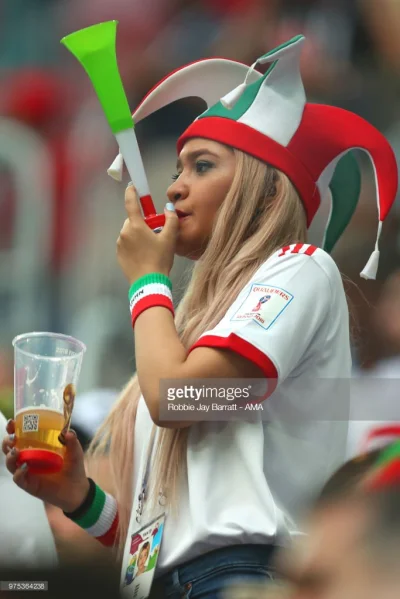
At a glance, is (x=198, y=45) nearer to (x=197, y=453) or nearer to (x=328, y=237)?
(x=328, y=237)

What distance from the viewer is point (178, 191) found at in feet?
5.30

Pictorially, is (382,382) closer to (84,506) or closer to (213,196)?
(213,196)

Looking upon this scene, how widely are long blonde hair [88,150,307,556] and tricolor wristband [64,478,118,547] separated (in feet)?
0.06

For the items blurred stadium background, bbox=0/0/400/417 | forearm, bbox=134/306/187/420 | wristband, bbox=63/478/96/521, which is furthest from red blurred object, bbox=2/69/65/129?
wristband, bbox=63/478/96/521

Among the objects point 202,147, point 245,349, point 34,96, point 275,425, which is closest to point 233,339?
point 245,349

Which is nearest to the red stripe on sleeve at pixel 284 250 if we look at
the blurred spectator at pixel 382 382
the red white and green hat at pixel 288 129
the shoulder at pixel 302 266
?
the shoulder at pixel 302 266

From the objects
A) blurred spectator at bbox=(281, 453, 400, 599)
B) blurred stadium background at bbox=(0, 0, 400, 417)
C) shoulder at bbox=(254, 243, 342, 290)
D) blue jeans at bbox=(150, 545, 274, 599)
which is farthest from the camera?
blurred stadium background at bbox=(0, 0, 400, 417)

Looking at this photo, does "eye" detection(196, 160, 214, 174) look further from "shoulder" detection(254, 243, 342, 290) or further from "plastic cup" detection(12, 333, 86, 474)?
"plastic cup" detection(12, 333, 86, 474)

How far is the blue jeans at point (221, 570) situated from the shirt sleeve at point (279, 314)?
0.78 feet

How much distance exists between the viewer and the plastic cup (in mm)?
1457

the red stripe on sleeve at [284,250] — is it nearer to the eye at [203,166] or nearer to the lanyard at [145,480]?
the eye at [203,166]

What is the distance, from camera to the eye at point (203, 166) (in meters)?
1.61

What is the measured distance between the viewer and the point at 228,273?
1.54m

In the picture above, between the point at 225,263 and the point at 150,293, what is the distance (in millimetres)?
151
